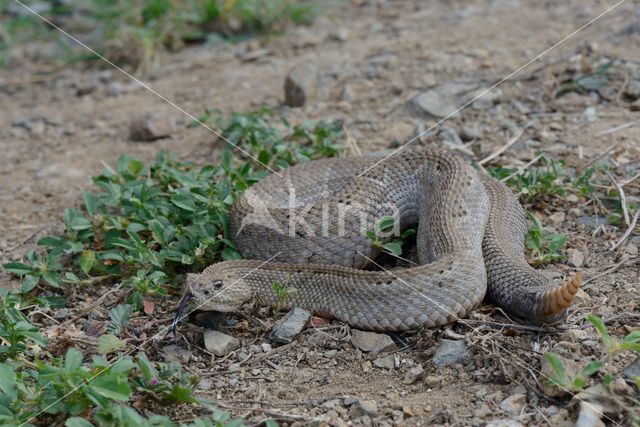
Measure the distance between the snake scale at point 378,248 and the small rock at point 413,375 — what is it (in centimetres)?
34

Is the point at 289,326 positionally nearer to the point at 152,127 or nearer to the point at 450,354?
the point at 450,354

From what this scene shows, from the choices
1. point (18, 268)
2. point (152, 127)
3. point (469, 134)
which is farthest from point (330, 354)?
point (152, 127)

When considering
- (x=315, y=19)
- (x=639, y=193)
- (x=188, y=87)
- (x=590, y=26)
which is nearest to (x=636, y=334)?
(x=639, y=193)

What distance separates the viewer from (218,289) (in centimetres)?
553

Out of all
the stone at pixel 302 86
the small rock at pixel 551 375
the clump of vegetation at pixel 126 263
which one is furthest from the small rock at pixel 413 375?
the stone at pixel 302 86

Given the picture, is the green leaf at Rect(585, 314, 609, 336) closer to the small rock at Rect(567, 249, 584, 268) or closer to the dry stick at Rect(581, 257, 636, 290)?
the dry stick at Rect(581, 257, 636, 290)

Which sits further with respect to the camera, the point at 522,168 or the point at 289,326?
the point at 522,168

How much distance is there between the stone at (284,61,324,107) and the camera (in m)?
8.78

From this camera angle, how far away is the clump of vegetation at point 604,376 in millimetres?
4238

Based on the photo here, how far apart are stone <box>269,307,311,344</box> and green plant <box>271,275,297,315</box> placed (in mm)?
141

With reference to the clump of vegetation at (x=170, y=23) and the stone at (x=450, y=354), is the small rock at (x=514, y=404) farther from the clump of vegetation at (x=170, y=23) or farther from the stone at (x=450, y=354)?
the clump of vegetation at (x=170, y=23)

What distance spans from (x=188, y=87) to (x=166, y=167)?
2.79m

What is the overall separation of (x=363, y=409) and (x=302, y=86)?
4954mm

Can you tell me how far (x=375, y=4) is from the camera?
11734 mm
